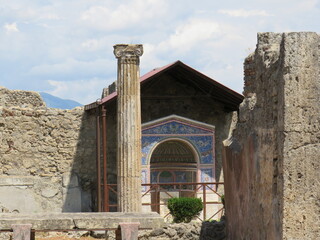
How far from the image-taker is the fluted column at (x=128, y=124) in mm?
13148

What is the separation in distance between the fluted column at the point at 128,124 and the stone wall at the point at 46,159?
277 centimetres

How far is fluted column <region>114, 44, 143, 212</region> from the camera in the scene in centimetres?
1315

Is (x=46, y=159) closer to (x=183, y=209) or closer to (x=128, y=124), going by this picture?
(x=128, y=124)

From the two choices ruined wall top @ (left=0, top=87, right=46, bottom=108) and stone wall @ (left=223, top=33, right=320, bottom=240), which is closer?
stone wall @ (left=223, top=33, right=320, bottom=240)

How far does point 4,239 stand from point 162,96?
5.51 m

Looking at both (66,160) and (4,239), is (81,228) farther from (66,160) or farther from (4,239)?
(66,160)

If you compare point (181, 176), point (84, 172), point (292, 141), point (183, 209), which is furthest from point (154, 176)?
point (292, 141)

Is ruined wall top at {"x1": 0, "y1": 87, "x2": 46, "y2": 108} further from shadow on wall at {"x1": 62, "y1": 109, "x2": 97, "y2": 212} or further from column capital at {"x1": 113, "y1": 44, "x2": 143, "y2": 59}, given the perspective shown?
column capital at {"x1": 113, "y1": 44, "x2": 143, "y2": 59}

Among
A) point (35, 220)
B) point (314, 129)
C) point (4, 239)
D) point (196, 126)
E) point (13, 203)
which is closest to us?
point (314, 129)

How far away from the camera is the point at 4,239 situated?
515 inches

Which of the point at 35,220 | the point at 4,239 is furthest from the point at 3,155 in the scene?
the point at 35,220

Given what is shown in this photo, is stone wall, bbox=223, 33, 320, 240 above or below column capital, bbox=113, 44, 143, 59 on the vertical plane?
below

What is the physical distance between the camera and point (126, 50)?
13.1 meters

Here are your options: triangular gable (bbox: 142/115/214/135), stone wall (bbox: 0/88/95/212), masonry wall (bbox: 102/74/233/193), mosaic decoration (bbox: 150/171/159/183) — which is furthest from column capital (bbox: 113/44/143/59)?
mosaic decoration (bbox: 150/171/159/183)
